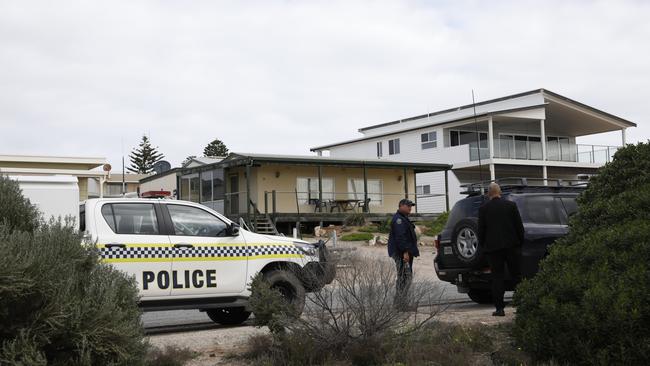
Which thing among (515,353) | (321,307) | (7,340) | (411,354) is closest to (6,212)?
(7,340)

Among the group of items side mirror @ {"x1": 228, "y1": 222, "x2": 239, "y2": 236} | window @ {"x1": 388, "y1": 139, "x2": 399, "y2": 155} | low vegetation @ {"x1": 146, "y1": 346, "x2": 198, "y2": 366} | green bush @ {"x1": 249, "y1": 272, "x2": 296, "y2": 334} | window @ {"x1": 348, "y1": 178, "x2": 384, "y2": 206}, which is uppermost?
window @ {"x1": 388, "y1": 139, "x2": 399, "y2": 155}

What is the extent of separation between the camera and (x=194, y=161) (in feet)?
119

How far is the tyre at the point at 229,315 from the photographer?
33.6 feet

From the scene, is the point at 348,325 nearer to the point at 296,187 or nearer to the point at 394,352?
the point at 394,352

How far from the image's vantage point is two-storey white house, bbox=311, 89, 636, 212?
3978 centimetres

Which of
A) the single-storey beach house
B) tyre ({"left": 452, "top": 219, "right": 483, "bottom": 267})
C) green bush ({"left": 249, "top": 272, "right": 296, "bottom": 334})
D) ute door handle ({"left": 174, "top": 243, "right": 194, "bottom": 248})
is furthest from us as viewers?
the single-storey beach house

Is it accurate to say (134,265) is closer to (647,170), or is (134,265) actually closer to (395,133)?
(647,170)

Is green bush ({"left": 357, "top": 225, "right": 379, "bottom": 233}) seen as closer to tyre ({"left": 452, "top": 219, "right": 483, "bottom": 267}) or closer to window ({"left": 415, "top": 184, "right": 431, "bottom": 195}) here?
window ({"left": 415, "top": 184, "right": 431, "bottom": 195})

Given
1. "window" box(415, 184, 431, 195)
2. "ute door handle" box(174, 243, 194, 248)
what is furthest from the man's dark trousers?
"window" box(415, 184, 431, 195)

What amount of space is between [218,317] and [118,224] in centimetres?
216

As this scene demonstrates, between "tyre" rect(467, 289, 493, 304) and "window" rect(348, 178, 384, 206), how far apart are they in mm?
22537

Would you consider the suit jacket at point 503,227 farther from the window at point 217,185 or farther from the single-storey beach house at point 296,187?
the window at point 217,185

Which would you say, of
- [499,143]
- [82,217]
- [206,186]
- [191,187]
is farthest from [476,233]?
[499,143]

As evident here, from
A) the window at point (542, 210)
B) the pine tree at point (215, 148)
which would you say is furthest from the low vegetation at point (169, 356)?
the pine tree at point (215, 148)
